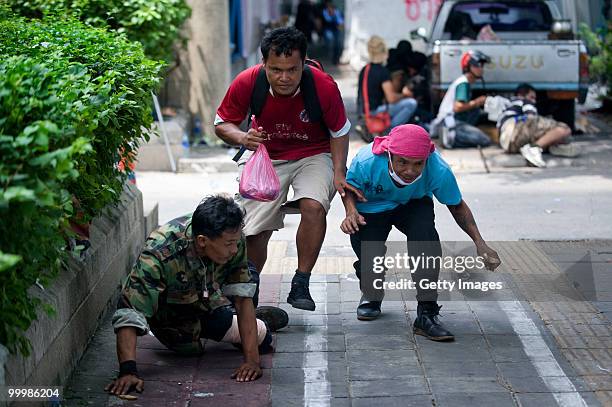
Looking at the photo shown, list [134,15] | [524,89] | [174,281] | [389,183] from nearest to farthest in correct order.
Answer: [174,281] < [389,183] < [134,15] < [524,89]

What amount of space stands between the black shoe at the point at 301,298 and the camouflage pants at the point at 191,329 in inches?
22.9

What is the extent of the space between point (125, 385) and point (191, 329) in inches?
24.3

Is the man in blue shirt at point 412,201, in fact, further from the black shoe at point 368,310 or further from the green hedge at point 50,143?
the green hedge at point 50,143

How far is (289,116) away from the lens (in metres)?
6.28

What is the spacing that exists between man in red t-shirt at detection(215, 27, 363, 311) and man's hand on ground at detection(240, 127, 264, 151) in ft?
0.06

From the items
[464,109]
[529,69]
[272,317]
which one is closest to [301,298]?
[272,317]

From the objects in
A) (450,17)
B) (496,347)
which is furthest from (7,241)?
(450,17)

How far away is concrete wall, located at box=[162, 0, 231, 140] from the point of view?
13.5 metres

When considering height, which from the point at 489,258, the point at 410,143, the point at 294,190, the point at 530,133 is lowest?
the point at 530,133

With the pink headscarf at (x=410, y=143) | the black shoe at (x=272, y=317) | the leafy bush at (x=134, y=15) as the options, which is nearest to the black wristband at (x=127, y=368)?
the black shoe at (x=272, y=317)

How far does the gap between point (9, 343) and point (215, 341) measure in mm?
1808

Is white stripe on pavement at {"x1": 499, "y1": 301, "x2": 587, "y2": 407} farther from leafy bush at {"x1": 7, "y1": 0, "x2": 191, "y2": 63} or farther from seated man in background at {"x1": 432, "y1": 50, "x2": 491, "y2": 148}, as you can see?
seated man in background at {"x1": 432, "y1": 50, "x2": 491, "y2": 148}

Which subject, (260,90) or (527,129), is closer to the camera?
(260,90)

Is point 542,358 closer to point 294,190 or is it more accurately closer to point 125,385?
point 294,190
